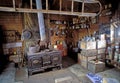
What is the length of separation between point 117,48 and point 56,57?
2332 millimetres

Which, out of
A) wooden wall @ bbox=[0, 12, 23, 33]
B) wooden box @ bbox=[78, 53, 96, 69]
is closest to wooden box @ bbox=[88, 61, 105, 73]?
wooden box @ bbox=[78, 53, 96, 69]

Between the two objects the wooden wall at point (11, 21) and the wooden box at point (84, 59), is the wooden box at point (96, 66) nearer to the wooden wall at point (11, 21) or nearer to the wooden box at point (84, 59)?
the wooden box at point (84, 59)

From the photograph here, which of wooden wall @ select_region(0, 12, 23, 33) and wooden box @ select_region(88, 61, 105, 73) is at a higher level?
wooden wall @ select_region(0, 12, 23, 33)

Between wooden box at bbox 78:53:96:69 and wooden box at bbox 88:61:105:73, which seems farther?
wooden box at bbox 78:53:96:69

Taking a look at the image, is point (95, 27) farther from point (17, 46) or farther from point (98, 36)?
point (17, 46)

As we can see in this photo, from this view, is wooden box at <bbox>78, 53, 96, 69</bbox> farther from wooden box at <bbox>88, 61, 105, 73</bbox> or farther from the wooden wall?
the wooden wall

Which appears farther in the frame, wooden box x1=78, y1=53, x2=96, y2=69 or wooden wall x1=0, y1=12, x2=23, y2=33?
wooden wall x1=0, y1=12, x2=23, y2=33

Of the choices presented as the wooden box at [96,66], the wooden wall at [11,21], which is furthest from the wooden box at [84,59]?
the wooden wall at [11,21]

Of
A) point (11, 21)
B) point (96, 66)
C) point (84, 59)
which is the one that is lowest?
point (96, 66)

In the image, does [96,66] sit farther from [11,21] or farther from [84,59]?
[11,21]

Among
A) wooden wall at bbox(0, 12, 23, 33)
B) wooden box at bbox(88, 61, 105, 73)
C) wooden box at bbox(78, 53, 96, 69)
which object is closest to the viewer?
wooden box at bbox(88, 61, 105, 73)

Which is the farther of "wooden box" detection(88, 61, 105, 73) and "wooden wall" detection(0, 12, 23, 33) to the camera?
"wooden wall" detection(0, 12, 23, 33)

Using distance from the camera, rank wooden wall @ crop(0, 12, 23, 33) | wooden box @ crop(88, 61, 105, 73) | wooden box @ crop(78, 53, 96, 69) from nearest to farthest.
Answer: wooden box @ crop(88, 61, 105, 73) → wooden box @ crop(78, 53, 96, 69) → wooden wall @ crop(0, 12, 23, 33)

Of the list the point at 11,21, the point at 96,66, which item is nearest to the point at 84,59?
the point at 96,66
